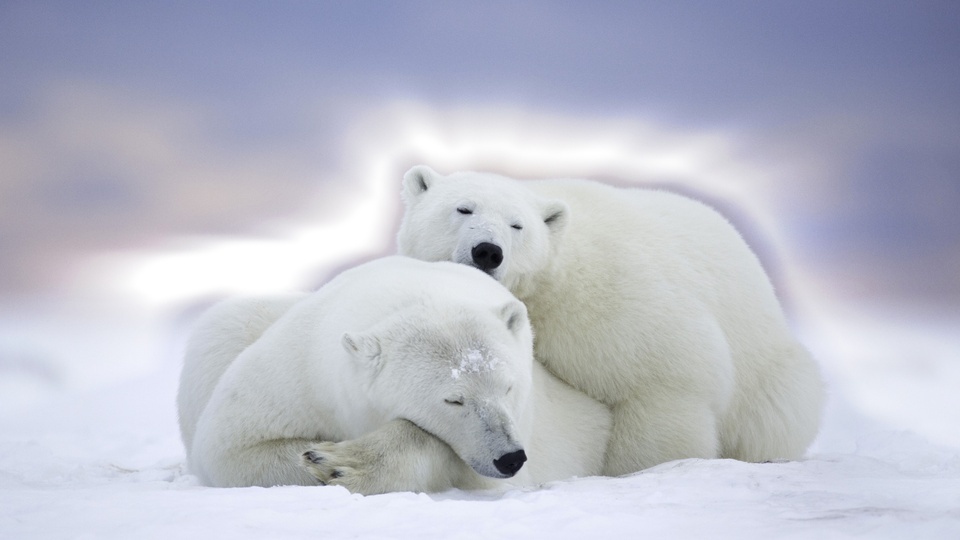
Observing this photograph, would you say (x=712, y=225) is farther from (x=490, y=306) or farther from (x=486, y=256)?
(x=490, y=306)

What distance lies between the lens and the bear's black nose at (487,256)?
20.2 ft

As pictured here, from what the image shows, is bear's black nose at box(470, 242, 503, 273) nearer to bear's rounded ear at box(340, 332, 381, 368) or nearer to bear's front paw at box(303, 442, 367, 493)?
bear's rounded ear at box(340, 332, 381, 368)

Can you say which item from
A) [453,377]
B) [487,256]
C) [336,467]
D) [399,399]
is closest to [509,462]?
[453,377]

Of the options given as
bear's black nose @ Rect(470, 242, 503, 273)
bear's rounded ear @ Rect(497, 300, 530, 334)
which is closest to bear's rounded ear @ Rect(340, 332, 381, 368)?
bear's rounded ear @ Rect(497, 300, 530, 334)

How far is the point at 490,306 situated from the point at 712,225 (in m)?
3.18

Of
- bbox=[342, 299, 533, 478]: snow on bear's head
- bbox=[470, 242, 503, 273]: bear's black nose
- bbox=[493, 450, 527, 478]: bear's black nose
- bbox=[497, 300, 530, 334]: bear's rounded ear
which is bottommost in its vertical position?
bbox=[493, 450, 527, 478]: bear's black nose

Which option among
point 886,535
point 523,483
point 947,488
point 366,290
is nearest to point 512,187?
point 366,290

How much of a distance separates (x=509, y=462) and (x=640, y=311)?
2.38m

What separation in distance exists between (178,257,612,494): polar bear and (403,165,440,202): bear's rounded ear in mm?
1254

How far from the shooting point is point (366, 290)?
17.6 ft

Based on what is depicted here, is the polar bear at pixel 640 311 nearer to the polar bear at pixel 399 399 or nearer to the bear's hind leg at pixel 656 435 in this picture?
the bear's hind leg at pixel 656 435

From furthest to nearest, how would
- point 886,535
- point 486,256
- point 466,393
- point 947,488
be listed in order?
point 486,256
point 466,393
point 947,488
point 886,535

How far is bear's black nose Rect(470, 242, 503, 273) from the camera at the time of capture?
→ 6.15 m

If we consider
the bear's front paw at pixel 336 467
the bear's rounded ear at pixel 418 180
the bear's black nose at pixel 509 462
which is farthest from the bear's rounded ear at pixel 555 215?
the bear's front paw at pixel 336 467
